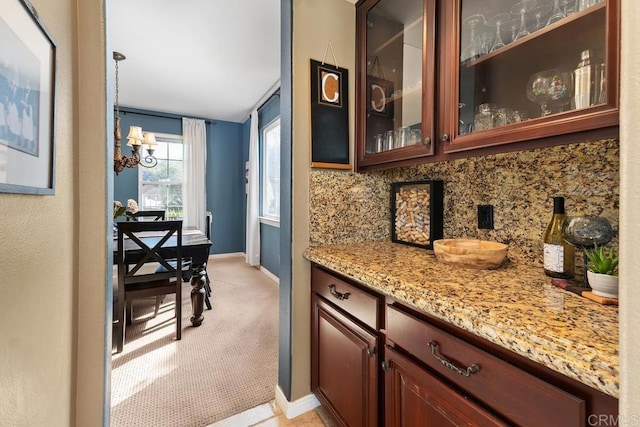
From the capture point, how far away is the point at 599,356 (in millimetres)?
486

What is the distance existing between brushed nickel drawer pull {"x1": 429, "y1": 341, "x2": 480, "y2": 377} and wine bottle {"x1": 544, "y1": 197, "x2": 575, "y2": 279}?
516 millimetres

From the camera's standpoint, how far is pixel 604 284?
74 cm

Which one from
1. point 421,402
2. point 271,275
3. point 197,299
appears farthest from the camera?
point 271,275

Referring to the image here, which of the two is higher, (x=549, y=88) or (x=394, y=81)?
(x=394, y=81)

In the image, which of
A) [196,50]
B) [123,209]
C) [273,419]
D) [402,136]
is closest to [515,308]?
[402,136]

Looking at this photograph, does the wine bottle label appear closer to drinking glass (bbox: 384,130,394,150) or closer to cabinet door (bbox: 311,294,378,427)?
cabinet door (bbox: 311,294,378,427)

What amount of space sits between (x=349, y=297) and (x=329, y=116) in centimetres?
95

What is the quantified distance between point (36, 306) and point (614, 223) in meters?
1.74

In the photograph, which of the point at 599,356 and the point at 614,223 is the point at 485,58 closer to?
the point at 614,223

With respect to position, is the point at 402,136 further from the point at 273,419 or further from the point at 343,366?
the point at 273,419

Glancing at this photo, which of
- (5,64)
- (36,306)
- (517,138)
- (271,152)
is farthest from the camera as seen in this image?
(271,152)

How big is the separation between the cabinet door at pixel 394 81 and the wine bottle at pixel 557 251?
0.48m
